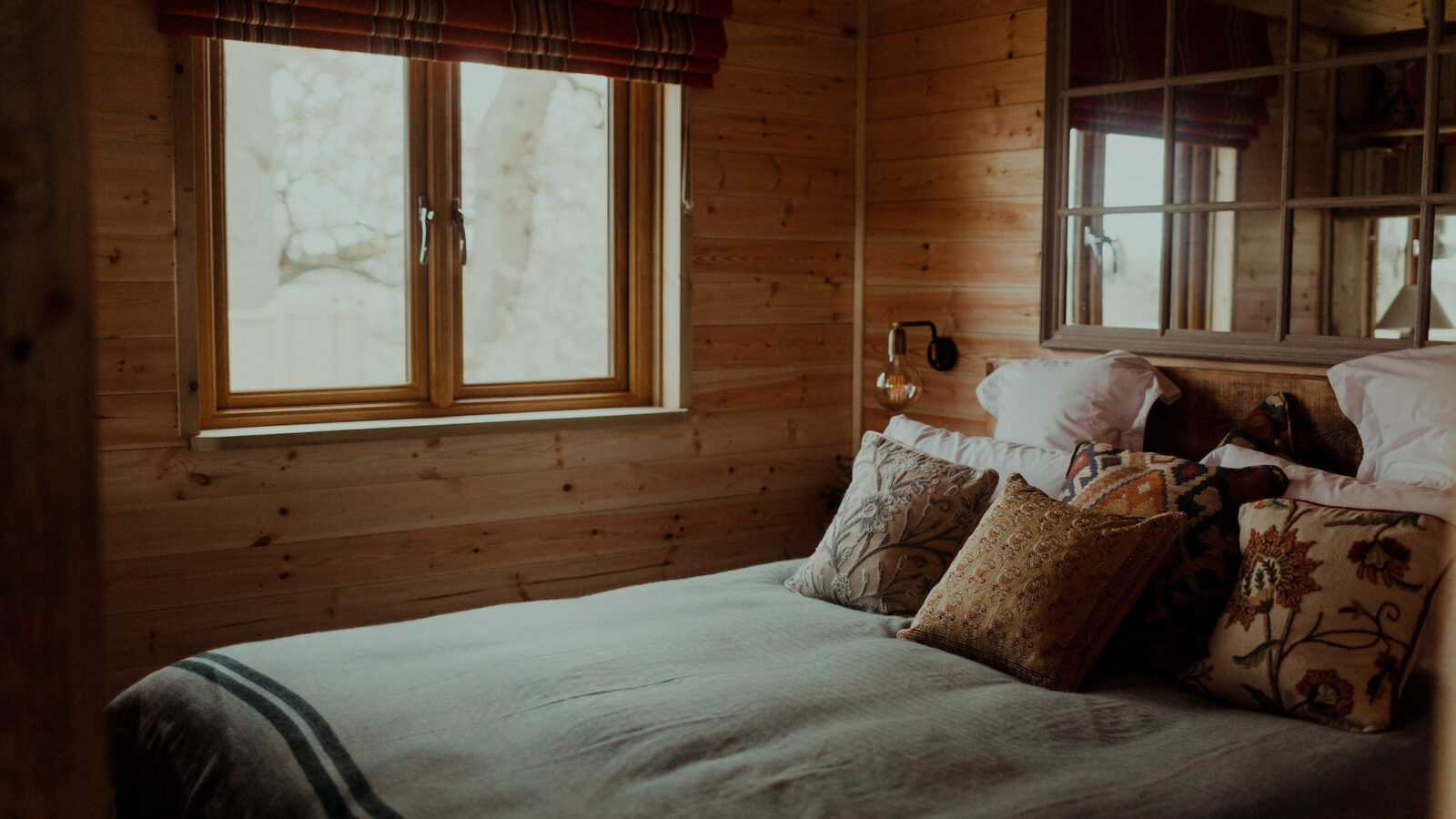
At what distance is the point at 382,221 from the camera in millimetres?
3221

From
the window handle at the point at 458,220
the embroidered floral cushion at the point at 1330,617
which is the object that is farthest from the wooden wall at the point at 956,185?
the embroidered floral cushion at the point at 1330,617

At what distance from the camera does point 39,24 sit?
0.80 meters

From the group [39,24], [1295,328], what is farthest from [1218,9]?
[39,24]

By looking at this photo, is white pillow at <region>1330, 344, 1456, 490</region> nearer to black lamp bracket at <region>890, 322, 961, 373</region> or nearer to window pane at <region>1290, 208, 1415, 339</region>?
window pane at <region>1290, 208, 1415, 339</region>

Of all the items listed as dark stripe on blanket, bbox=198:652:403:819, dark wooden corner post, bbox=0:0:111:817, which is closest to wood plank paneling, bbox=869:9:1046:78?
dark stripe on blanket, bbox=198:652:403:819

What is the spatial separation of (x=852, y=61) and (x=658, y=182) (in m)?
0.79

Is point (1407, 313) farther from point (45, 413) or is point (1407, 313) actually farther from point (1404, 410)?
point (45, 413)

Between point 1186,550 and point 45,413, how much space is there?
1.80m

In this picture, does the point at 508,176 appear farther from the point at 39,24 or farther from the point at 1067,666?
the point at 39,24

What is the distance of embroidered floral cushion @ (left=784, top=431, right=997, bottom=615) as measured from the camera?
2.42m

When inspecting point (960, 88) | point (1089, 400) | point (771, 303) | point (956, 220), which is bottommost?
point (1089, 400)

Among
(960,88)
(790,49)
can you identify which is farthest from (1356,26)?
(790,49)

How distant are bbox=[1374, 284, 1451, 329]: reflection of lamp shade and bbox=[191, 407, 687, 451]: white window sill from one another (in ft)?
6.06

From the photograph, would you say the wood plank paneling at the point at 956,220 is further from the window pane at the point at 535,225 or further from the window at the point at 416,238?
the window pane at the point at 535,225
